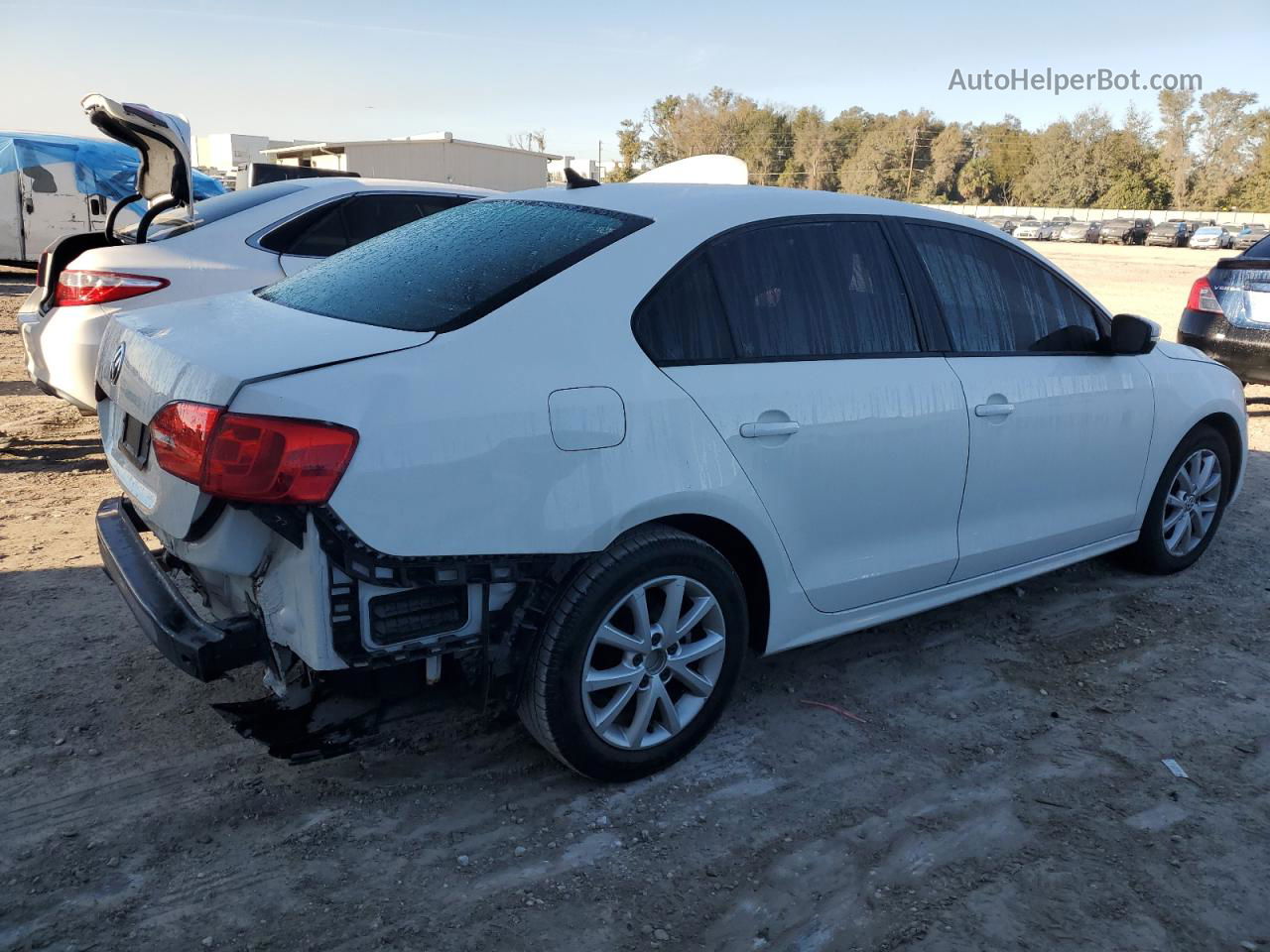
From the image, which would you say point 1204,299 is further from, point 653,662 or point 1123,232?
point 1123,232

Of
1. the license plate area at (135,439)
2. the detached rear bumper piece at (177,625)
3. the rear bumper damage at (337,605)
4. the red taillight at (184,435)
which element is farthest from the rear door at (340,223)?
the rear bumper damage at (337,605)

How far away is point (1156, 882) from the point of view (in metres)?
2.67

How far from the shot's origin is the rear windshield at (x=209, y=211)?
5.66m

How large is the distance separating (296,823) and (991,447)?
2.59 metres

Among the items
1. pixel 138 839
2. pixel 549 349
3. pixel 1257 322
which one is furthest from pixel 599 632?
pixel 1257 322

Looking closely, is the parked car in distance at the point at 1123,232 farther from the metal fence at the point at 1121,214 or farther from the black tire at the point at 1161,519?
the black tire at the point at 1161,519

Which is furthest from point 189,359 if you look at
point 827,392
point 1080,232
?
point 1080,232

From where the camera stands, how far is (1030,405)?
12.4 feet

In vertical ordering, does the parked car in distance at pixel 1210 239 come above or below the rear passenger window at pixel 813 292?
Result: below

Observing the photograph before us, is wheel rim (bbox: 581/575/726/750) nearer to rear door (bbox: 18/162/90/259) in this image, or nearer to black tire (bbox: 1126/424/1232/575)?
black tire (bbox: 1126/424/1232/575)

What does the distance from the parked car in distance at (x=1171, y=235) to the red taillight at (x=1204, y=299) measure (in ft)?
171

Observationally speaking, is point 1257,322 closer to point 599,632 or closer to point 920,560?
point 920,560

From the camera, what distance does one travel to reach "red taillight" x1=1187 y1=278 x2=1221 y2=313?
8.29 m

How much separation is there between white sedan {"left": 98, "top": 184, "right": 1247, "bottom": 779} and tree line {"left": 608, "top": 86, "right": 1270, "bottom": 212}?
249 ft
